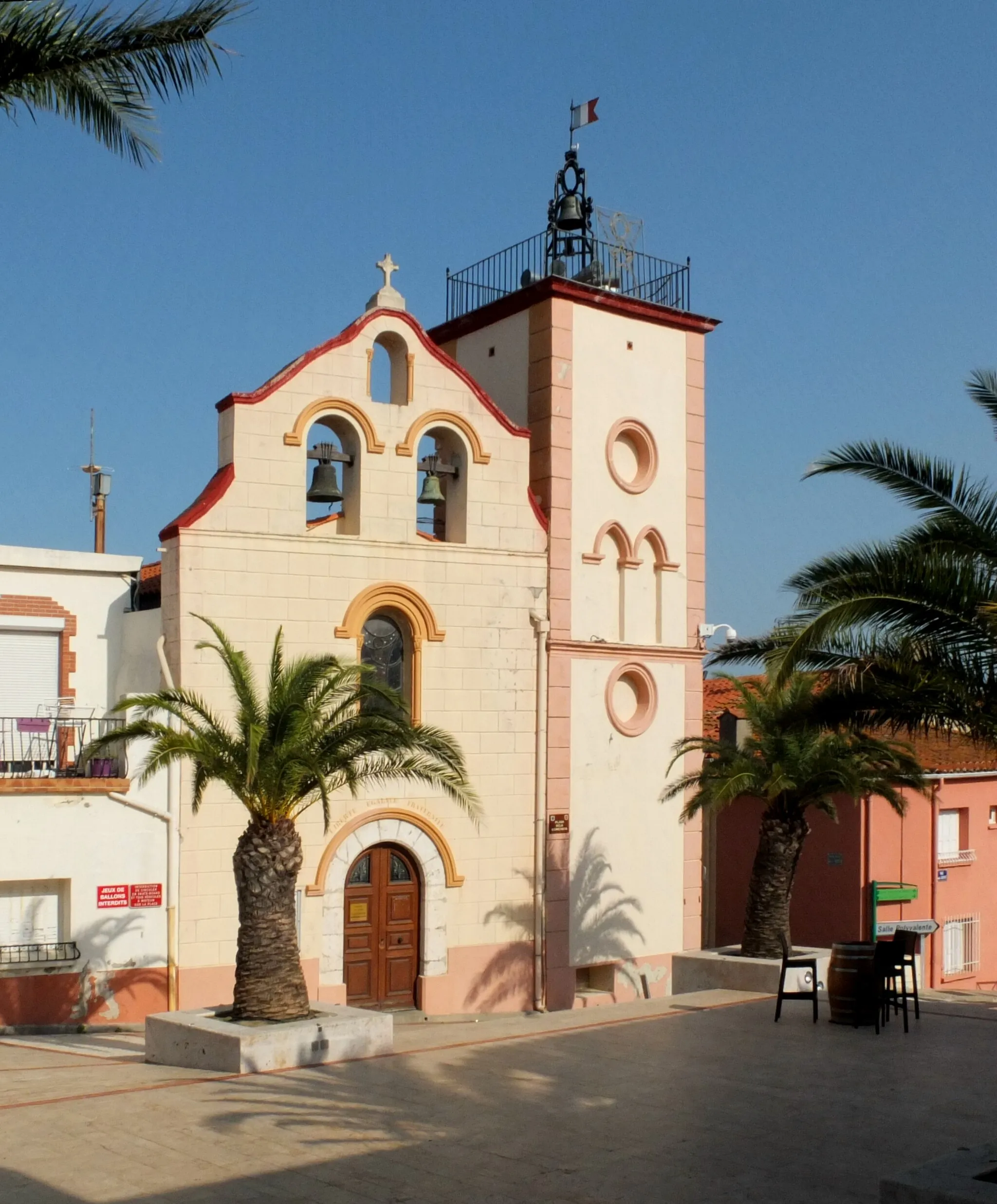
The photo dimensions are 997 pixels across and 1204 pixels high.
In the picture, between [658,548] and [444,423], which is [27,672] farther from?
[658,548]

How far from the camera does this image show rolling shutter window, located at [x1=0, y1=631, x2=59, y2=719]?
70.1ft

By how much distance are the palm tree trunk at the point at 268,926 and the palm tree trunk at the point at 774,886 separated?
7.71 metres

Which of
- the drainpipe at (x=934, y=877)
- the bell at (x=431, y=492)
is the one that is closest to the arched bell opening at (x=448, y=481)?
the bell at (x=431, y=492)

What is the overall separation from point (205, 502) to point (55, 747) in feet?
14.1

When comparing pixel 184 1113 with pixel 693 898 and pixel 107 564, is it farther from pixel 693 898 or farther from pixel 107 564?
pixel 693 898

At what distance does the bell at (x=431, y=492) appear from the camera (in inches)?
879

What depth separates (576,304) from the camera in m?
23.6

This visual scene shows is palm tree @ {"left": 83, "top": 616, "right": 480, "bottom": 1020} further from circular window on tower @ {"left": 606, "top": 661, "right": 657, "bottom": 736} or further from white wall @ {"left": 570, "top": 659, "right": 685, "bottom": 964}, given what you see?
circular window on tower @ {"left": 606, "top": 661, "right": 657, "bottom": 736}

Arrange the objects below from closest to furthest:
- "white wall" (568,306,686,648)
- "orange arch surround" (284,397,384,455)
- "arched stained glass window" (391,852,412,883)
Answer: "orange arch surround" (284,397,384,455) → "arched stained glass window" (391,852,412,883) → "white wall" (568,306,686,648)

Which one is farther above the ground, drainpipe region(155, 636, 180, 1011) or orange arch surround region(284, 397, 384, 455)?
orange arch surround region(284, 397, 384, 455)

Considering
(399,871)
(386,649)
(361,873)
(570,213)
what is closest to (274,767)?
(361,873)

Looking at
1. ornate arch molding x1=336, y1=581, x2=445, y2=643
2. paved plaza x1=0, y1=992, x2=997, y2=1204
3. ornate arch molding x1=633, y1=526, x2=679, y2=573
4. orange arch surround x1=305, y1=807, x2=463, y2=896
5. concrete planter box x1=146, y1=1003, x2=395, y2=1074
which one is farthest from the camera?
ornate arch molding x1=633, y1=526, x2=679, y2=573

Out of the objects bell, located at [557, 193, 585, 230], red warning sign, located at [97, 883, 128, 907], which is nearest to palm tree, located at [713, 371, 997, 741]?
red warning sign, located at [97, 883, 128, 907]

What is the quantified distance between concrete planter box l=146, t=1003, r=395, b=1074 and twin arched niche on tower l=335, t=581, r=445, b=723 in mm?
6639
